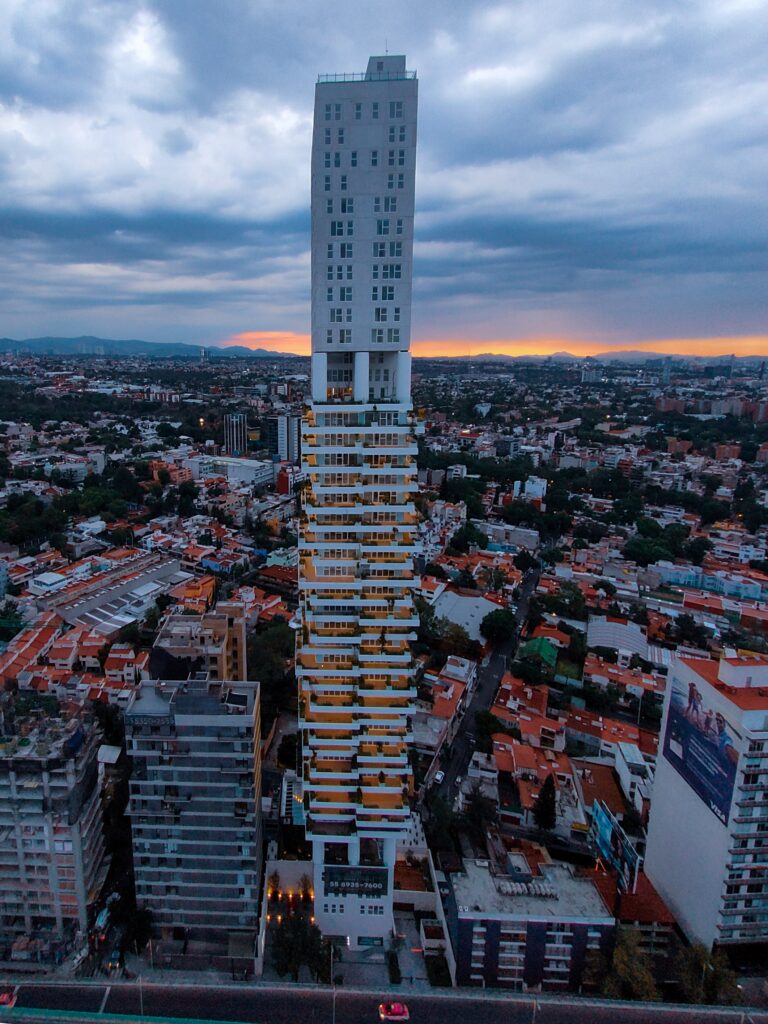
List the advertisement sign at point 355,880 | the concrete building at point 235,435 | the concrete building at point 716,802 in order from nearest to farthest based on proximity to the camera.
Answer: the concrete building at point 716,802
the advertisement sign at point 355,880
the concrete building at point 235,435

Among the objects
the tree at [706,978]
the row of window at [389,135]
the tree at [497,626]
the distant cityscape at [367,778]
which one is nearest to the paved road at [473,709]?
the distant cityscape at [367,778]

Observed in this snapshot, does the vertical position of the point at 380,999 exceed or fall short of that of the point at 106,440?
it falls short

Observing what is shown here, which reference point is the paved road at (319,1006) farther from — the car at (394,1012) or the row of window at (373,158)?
the row of window at (373,158)

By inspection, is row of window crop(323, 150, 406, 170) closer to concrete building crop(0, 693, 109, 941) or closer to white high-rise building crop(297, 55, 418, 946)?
white high-rise building crop(297, 55, 418, 946)

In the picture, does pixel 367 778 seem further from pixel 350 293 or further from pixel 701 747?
pixel 350 293

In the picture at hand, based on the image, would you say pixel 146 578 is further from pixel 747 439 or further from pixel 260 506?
pixel 747 439

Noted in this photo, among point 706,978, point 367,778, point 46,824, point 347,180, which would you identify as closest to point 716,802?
point 706,978

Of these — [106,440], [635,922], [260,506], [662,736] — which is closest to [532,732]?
[662,736]
